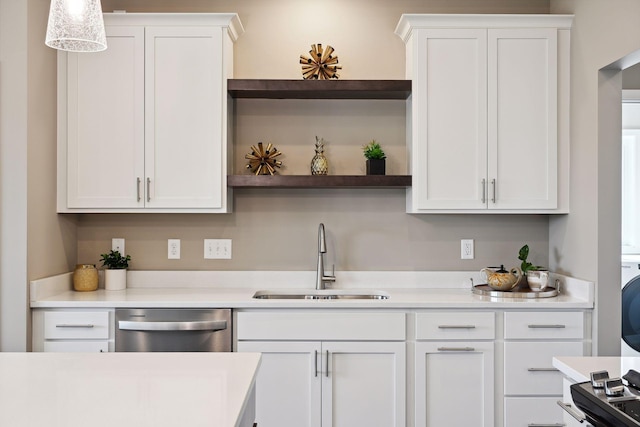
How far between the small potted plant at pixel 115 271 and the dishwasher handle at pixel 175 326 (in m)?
0.47

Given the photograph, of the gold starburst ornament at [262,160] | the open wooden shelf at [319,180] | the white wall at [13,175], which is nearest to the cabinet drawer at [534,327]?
the open wooden shelf at [319,180]

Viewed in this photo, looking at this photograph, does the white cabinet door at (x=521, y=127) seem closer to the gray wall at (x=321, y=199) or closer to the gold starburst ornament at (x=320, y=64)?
the gray wall at (x=321, y=199)

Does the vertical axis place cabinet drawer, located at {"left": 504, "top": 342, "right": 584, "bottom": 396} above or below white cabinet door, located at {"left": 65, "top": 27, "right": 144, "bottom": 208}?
below

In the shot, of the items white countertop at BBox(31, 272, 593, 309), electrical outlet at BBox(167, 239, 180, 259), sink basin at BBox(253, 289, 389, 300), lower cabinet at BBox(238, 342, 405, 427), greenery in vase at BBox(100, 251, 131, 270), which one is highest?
electrical outlet at BBox(167, 239, 180, 259)

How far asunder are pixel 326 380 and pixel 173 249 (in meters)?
1.20

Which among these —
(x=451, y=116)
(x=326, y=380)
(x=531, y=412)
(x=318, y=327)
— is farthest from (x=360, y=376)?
(x=451, y=116)

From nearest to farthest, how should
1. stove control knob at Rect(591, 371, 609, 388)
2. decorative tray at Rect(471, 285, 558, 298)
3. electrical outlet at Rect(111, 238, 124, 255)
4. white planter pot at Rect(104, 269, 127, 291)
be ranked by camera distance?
stove control knob at Rect(591, 371, 609, 388)
decorative tray at Rect(471, 285, 558, 298)
white planter pot at Rect(104, 269, 127, 291)
electrical outlet at Rect(111, 238, 124, 255)

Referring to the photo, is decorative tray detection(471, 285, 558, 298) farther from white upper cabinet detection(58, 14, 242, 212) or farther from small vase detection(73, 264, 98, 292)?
small vase detection(73, 264, 98, 292)

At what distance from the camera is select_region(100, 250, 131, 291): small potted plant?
320 cm

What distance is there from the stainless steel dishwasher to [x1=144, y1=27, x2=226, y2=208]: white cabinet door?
0.67 meters

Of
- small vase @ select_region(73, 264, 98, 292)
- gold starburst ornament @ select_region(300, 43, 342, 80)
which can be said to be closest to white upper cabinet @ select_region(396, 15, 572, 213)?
gold starburst ornament @ select_region(300, 43, 342, 80)

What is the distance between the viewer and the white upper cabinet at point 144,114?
304cm

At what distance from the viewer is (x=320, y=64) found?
Result: 325 centimetres

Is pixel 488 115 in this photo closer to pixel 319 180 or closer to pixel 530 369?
pixel 319 180
